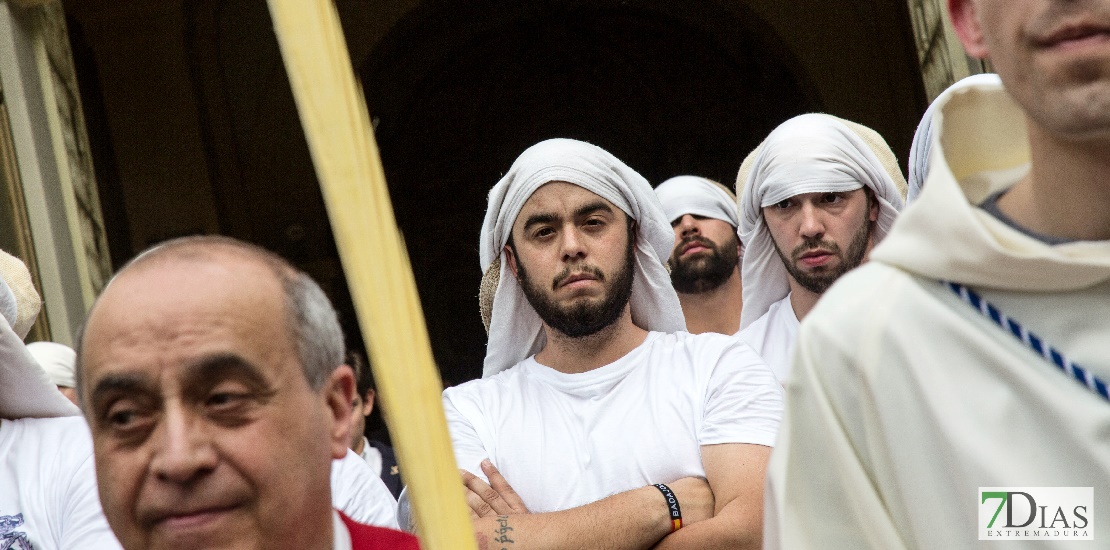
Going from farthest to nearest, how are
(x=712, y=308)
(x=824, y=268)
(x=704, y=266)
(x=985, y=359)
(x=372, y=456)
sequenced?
(x=704, y=266)
(x=712, y=308)
(x=372, y=456)
(x=824, y=268)
(x=985, y=359)

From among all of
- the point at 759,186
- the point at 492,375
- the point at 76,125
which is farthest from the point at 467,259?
the point at 492,375

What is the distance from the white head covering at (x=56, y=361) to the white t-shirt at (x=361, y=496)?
2260 mm

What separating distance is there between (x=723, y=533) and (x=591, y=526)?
1.06ft

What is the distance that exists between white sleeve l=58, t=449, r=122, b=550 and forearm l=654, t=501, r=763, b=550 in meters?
1.31

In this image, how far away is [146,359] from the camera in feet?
7.00

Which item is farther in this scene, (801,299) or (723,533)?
(801,299)

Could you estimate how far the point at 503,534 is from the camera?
3.43m

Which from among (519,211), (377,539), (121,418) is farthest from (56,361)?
(121,418)

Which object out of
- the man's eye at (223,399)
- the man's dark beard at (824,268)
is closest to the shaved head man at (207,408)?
the man's eye at (223,399)

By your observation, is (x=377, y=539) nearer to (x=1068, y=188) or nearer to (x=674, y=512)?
(x=674, y=512)

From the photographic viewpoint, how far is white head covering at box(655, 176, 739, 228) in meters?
7.04

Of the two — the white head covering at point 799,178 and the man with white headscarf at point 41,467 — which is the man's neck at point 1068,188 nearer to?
the man with white headscarf at point 41,467

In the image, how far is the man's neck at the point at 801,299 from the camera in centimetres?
494

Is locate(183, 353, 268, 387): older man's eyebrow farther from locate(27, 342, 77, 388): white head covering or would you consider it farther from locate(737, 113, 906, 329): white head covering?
locate(27, 342, 77, 388): white head covering
